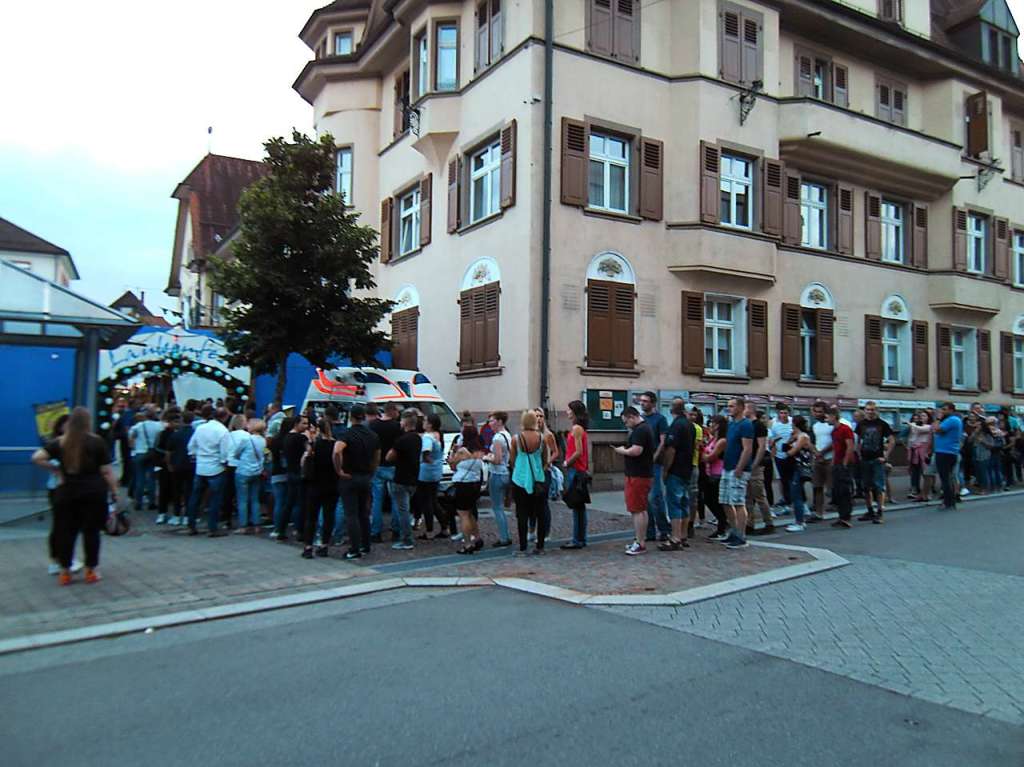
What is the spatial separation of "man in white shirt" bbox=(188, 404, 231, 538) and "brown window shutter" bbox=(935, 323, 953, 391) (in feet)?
66.7

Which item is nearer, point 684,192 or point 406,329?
point 684,192

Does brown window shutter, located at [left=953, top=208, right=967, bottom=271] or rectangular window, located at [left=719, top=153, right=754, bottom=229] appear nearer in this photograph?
rectangular window, located at [left=719, top=153, right=754, bottom=229]

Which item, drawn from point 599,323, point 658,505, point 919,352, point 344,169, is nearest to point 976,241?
point 919,352

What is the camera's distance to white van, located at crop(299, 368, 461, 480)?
14.9 meters

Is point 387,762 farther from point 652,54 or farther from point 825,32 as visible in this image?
point 825,32

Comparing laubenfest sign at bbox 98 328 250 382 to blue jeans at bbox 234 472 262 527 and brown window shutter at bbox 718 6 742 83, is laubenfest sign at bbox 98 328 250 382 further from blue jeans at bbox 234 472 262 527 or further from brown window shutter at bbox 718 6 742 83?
brown window shutter at bbox 718 6 742 83

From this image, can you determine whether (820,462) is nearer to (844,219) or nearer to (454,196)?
(454,196)

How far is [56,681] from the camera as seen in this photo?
503cm

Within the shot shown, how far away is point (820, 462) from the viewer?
12125 mm

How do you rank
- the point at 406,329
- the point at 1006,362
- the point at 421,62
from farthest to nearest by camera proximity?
the point at 1006,362, the point at 406,329, the point at 421,62

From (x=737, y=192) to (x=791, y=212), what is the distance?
2.02 m

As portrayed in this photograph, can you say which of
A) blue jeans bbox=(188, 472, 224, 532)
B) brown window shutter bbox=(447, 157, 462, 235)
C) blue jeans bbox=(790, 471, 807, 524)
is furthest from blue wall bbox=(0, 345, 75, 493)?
blue jeans bbox=(790, 471, 807, 524)

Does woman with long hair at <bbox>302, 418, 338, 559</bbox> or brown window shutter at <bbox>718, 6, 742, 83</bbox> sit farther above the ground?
brown window shutter at <bbox>718, 6, 742, 83</bbox>

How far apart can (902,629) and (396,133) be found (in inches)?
775
